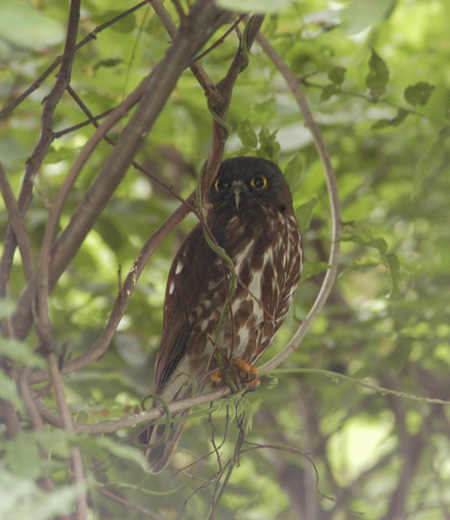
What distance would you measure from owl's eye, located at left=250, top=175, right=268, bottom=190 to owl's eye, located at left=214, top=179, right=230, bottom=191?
87mm

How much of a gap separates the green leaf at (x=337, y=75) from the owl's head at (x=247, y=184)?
368 mm

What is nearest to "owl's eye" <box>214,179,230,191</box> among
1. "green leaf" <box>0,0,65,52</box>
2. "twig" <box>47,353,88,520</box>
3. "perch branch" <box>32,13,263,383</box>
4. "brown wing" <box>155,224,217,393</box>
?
"brown wing" <box>155,224,217,393</box>

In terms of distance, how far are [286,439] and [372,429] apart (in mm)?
660

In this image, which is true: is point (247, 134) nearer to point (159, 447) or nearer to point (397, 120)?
point (397, 120)

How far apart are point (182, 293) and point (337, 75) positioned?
30.0 inches

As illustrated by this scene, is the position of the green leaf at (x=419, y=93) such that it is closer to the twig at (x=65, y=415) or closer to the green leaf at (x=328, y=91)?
the green leaf at (x=328, y=91)

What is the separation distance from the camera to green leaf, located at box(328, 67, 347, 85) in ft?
5.38

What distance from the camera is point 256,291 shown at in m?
1.74

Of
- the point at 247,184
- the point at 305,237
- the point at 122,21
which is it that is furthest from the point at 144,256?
the point at 305,237

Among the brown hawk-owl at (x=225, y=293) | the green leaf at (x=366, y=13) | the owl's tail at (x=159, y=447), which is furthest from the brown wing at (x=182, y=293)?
the green leaf at (x=366, y=13)

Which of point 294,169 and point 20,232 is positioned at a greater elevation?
point 294,169

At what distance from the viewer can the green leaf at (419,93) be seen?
1.61m

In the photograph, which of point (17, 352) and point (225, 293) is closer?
point (17, 352)

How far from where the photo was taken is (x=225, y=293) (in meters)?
1.72
